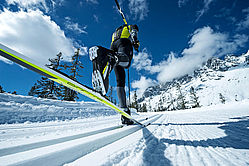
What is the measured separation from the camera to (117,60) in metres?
1.82

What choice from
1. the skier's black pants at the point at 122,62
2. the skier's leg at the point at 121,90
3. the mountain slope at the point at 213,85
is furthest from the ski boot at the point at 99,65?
the mountain slope at the point at 213,85

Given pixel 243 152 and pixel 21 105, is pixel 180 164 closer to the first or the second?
pixel 243 152

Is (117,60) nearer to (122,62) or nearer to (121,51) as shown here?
(122,62)

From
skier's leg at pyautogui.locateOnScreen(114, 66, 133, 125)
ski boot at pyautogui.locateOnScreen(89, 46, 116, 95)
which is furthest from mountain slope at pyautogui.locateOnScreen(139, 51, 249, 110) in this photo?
ski boot at pyautogui.locateOnScreen(89, 46, 116, 95)

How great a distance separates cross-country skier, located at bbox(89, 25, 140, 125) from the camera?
140 cm

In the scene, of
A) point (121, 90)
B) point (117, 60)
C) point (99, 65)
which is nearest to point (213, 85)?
point (121, 90)

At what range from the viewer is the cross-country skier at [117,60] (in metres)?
1.40

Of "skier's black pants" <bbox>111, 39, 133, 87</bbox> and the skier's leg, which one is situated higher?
"skier's black pants" <bbox>111, 39, 133, 87</bbox>

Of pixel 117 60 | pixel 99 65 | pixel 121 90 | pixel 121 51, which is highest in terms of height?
pixel 121 51

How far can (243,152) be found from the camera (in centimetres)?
59

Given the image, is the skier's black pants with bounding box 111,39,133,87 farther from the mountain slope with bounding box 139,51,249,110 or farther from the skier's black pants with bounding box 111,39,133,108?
the mountain slope with bounding box 139,51,249,110

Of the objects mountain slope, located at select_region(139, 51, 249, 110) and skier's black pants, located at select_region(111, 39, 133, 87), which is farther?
mountain slope, located at select_region(139, 51, 249, 110)

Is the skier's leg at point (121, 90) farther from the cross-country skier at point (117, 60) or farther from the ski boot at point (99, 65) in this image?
the ski boot at point (99, 65)

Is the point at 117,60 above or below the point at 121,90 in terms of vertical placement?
above
